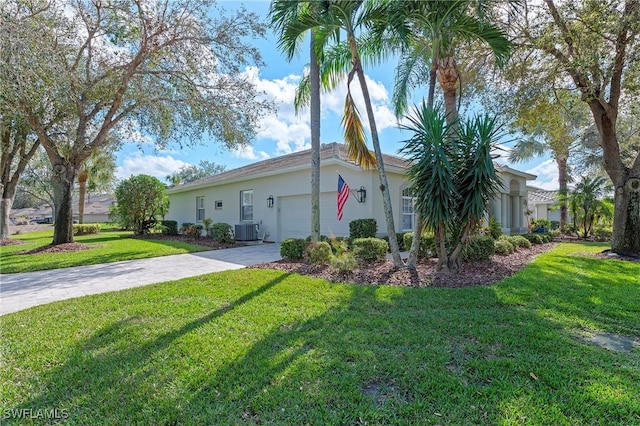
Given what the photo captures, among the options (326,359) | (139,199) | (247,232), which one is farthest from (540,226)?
(139,199)

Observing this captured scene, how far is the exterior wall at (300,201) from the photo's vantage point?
40.6 ft

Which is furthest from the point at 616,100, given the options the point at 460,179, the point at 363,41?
the point at 363,41

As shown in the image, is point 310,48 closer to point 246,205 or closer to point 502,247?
point 502,247

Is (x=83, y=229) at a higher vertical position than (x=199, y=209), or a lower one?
lower

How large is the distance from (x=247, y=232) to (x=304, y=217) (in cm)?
338

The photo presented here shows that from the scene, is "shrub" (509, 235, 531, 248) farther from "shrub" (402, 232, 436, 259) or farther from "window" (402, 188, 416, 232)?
"shrub" (402, 232, 436, 259)

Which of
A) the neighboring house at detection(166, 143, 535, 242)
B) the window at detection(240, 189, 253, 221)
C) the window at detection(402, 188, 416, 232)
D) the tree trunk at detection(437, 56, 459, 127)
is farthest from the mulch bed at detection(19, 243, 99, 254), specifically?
the tree trunk at detection(437, 56, 459, 127)

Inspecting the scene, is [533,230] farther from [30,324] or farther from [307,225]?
[30,324]

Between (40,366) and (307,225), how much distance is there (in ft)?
36.8

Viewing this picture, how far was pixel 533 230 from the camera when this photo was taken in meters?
21.5

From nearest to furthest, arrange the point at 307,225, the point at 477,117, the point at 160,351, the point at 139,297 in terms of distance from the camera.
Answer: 1. the point at 160,351
2. the point at 139,297
3. the point at 477,117
4. the point at 307,225

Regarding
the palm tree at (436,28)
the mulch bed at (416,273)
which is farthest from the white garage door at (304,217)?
the palm tree at (436,28)

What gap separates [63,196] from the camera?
41.5ft

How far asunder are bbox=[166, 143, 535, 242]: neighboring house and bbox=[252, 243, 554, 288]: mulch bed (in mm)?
2382
